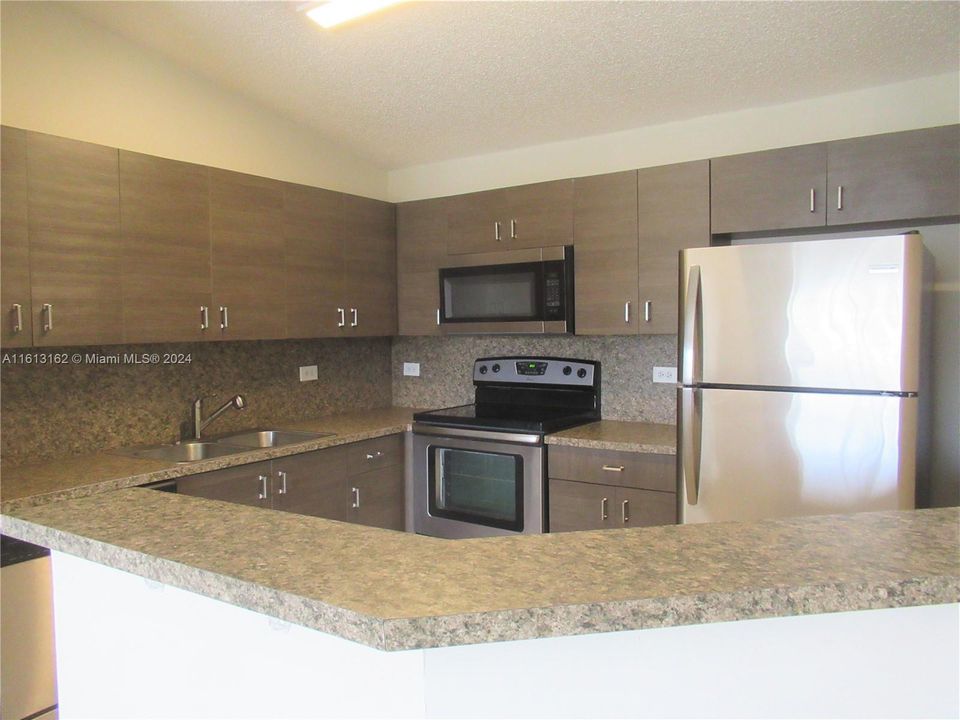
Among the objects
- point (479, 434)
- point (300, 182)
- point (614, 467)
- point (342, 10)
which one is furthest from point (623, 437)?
point (300, 182)

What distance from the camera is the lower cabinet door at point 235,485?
98.9 inches

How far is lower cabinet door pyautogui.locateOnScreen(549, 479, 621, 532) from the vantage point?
296 cm

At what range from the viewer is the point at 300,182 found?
3.62m

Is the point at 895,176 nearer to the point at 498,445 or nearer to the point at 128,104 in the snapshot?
the point at 498,445

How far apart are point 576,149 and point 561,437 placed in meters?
1.57

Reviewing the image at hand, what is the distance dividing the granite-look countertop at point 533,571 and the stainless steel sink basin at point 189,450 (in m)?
1.69

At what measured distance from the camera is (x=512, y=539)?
45.1 inches

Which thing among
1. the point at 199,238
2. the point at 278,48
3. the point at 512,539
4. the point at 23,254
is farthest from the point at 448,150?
the point at 512,539

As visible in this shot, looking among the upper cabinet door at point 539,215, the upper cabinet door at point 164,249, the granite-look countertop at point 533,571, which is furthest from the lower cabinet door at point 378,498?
the granite-look countertop at point 533,571

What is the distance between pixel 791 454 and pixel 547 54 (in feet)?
5.93

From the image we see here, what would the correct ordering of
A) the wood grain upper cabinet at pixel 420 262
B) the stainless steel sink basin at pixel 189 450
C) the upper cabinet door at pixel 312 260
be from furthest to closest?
the wood grain upper cabinet at pixel 420 262 → the upper cabinet door at pixel 312 260 → the stainless steel sink basin at pixel 189 450

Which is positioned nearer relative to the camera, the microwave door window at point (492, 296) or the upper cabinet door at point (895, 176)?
the upper cabinet door at point (895, 176)

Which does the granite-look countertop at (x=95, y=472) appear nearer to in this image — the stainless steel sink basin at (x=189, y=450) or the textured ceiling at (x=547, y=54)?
the stainless steel sink basin at (x=189, y=450)

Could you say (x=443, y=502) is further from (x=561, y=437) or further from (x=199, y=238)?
(x=199, y=238)
